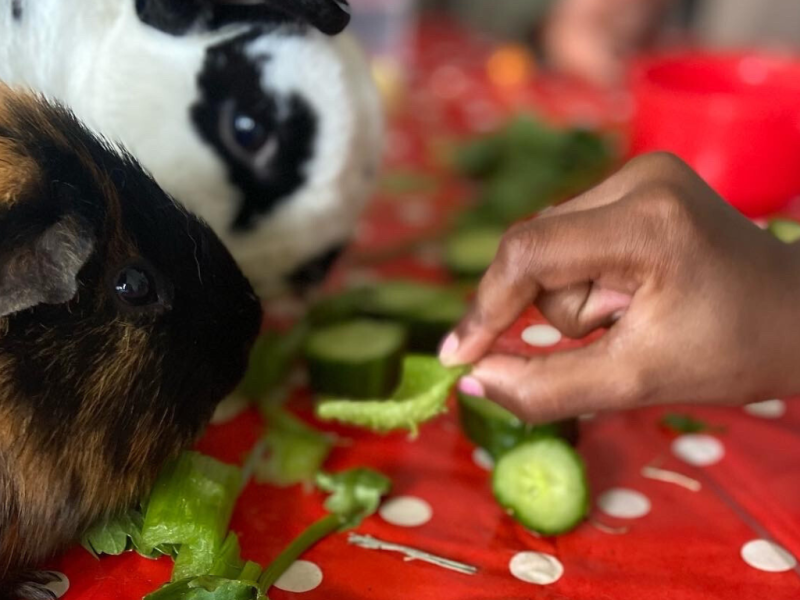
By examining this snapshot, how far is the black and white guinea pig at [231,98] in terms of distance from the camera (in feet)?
2.76

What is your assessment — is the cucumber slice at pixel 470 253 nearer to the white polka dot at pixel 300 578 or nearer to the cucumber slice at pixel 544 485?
the cucumber slice at pixel 544 485

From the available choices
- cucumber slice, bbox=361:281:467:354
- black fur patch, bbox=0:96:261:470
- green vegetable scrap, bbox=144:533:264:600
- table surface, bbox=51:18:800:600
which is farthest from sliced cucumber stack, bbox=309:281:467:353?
green vegetable scrap, bbox=144:533:264:600

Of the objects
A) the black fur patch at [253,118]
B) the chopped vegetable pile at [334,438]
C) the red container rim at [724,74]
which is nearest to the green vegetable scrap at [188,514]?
the chopped vegetable pile at [334,438]

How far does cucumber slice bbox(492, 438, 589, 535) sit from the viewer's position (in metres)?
0.80

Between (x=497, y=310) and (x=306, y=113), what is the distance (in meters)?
0.39

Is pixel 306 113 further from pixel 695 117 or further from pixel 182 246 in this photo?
pixel 695 117

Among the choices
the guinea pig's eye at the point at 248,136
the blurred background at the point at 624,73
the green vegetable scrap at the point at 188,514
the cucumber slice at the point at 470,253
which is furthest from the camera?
the blurred background at the point at 624,73

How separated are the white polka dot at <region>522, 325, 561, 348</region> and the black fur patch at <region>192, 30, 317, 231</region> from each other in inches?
14.7

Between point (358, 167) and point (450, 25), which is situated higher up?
point (450, 25)

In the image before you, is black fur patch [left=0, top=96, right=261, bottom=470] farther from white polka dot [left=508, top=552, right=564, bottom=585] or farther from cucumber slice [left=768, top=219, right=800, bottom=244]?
cucumber slice [left=768, top=219, right=800, bottom=244]

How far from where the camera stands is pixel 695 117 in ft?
4.65

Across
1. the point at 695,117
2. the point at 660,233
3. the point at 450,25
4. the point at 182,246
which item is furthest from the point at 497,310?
the point at 450,25

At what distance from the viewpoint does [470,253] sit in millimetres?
1297

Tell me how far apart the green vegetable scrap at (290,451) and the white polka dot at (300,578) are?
13 centimetres
